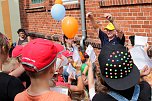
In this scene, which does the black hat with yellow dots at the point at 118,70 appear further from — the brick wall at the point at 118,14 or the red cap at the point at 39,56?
the brick wall at the point at 118,14

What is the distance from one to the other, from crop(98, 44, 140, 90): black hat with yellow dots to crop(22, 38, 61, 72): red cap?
0.39 meters

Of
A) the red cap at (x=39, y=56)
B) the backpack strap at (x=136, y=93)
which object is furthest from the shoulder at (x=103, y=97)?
the red cap at (x=39, y=56)

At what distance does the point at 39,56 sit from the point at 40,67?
0.08 metres

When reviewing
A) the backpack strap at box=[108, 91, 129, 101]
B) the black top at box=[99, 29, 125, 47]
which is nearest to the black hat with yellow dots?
the backpack strap at box=[108, 91, 129, 101]

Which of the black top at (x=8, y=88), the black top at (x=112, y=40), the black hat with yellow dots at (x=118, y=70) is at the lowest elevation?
the black top at (x=8, y=88)

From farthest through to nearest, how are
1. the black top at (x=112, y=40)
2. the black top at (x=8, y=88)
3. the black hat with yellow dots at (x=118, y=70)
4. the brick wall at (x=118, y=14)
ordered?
the brick wall at (x=118, y=14) → the black top at (x=112, y=40) → the black top at (x=8, y=88) → the black hat with yellow dots at (x=118, y=70)

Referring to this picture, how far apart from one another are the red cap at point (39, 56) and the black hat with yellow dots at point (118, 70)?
39 centimetres

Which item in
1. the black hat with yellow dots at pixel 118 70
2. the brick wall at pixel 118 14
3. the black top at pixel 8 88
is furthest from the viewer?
the brick wall at pixel 118 14

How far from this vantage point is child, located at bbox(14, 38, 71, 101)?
2184mm

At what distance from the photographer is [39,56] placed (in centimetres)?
219

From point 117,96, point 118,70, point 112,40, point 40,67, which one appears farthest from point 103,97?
point 112,40

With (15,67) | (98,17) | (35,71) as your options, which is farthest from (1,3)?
(35,71)

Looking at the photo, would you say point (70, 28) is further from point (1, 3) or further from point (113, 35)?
point (1, 3)

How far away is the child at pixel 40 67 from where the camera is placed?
218 cm
